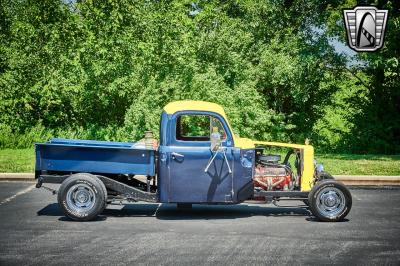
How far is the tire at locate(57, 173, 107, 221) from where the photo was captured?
30.1ft

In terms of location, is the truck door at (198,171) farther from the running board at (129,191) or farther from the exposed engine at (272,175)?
the exposed engine at (272,175)

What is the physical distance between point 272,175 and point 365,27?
39.7 feet

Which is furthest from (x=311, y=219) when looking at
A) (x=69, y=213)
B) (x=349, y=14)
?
(x=349, y=14)

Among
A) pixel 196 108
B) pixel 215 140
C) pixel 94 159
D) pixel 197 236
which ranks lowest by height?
pixel 197 236

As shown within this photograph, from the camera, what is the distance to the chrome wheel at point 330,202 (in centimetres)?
938

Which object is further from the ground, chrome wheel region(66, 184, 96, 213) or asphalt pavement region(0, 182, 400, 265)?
chrome wheel region(66, 184, 96, 213)

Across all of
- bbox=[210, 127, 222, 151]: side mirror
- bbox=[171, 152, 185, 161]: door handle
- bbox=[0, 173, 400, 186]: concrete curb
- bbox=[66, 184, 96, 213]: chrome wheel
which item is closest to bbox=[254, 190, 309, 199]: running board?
bbox=[210, 127, 222, 151]: side mirror

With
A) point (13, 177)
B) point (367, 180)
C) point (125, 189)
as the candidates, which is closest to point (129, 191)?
point (125, 189)

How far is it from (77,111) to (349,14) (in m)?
9.94

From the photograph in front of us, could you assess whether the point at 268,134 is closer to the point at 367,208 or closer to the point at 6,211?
the point at 367,208

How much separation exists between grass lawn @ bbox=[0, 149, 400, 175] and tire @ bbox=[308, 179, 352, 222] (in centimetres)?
479

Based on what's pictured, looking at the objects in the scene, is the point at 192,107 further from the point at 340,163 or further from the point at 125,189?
the point at 340,163

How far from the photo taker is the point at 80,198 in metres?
9.29

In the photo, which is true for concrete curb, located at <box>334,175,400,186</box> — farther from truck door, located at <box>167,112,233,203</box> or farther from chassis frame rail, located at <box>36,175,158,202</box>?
chassis frame rail, located at <box>36,175,158,202</box>
